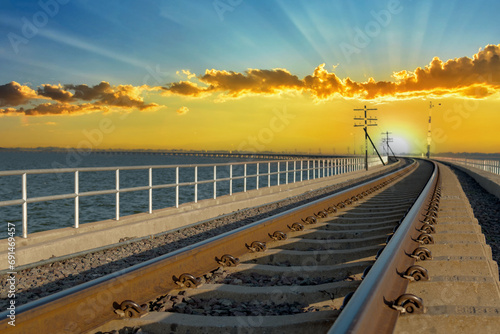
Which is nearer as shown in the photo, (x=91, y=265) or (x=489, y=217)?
(x=91, y=265)

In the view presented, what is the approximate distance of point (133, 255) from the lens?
25.2 feet

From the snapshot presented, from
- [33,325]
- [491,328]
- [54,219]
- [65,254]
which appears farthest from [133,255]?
[54,219]

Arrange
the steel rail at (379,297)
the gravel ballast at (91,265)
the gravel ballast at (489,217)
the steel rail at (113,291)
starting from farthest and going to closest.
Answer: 1. the gravel ballast at (489,217)
2. the gravel ballast at (91,265)
3. the steel rail at (113,291)
4. the steel rail at (379,297)

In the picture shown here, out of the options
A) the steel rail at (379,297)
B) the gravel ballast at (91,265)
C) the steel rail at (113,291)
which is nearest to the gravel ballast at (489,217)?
the steel rail at (379,297)

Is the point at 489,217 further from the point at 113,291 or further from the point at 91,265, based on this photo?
the point at 113,291

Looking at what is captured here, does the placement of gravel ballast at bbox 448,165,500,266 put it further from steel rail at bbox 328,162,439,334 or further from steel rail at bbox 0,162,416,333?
steel rail at bbox 0,162,416,333

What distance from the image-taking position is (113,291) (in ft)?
11.8

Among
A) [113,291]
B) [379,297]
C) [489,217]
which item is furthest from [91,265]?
[489,217]

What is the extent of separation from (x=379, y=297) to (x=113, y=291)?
1910mm

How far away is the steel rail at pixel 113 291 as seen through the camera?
299 centimetres

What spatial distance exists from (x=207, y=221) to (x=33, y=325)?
28.6 ft

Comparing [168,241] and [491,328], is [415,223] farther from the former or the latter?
[168,241]

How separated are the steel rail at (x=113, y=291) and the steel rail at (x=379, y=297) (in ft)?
5.46

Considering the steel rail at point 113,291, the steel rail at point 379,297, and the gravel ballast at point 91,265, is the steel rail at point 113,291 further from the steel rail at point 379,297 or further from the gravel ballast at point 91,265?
the gravel ballast at point 91,265
